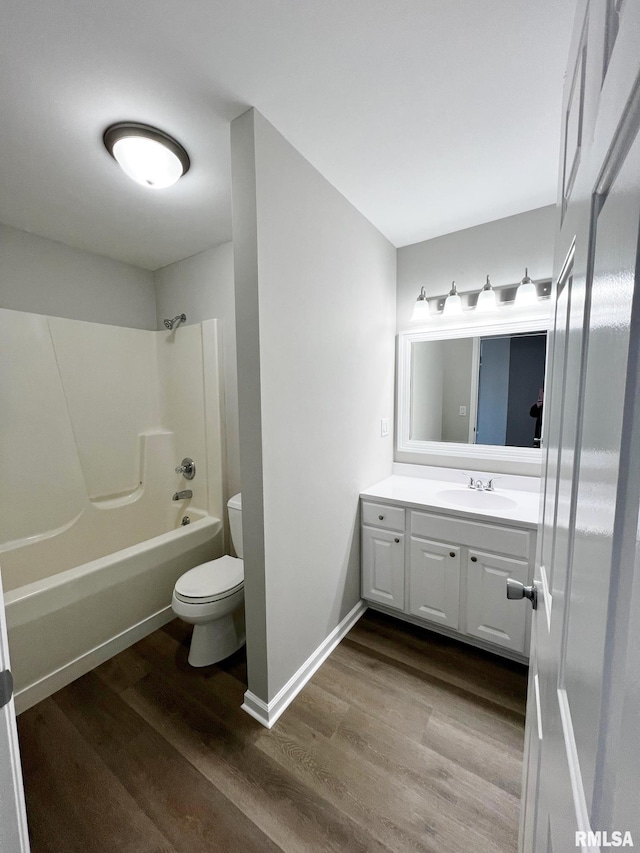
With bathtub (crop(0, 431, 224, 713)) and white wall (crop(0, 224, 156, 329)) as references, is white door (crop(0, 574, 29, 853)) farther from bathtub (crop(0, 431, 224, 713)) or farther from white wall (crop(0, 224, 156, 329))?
white wall (crop(0, 224, 156, 329))

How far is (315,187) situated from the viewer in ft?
5.12

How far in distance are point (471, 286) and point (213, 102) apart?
5.60ft

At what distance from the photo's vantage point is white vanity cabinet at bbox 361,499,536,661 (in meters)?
1.63

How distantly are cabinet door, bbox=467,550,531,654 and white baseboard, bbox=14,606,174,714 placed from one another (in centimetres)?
184

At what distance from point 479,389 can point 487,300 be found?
558 millimetres

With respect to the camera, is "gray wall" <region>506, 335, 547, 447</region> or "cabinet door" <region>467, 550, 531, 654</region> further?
"gray wall" <region>506, 335, 547, 447</region>

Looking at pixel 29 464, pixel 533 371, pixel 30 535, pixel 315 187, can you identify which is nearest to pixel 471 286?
pixel 533 371

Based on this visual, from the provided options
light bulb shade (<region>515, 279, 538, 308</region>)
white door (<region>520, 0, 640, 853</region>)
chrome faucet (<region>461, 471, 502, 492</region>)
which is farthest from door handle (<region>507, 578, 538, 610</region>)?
light bulb shade (<region>515, 279, 538, 308</region>)

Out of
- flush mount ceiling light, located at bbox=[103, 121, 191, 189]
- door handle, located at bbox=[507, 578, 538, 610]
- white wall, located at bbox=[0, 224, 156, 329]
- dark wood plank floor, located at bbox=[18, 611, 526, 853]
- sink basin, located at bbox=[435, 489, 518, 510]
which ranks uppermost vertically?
flush mount ceiling light, located at bbox=[103, 121, 191, 189]

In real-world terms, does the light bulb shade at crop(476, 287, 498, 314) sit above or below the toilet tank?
above

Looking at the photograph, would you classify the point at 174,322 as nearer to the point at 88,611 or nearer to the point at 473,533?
the point at 88,611

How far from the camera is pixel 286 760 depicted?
4.20ft

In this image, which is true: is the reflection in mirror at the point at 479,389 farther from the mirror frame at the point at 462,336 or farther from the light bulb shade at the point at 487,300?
the light bulb shade at the point at 487,300

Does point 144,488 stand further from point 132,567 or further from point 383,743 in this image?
point 383,743
